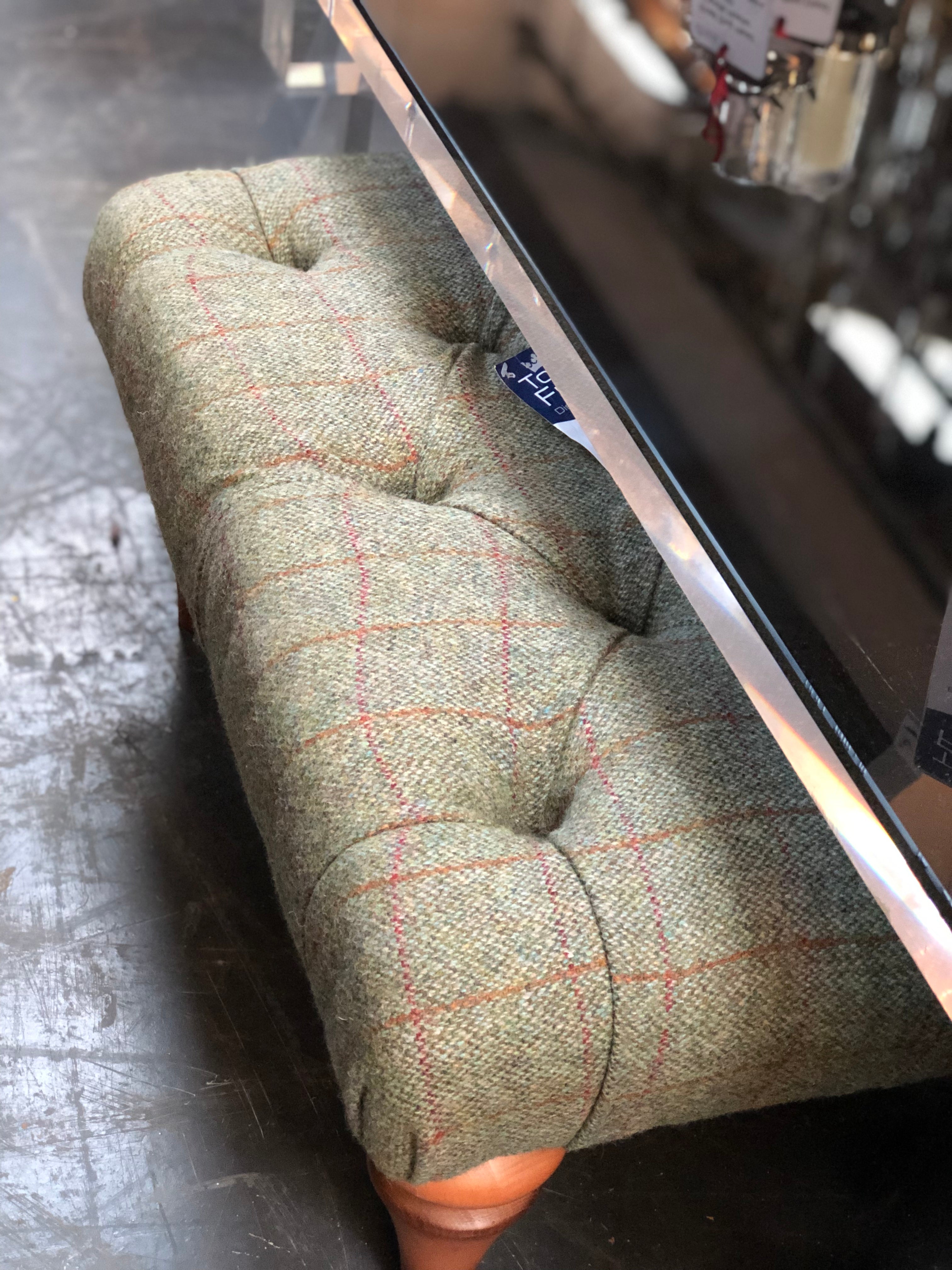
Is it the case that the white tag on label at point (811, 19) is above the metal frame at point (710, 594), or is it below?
above

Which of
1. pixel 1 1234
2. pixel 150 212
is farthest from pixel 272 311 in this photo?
pixel 1 1234

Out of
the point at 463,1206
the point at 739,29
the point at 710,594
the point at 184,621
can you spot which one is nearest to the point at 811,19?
the point at 739,29

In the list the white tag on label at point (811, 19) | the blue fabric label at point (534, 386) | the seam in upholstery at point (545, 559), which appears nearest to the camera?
the white tag on label at point (811, 19)

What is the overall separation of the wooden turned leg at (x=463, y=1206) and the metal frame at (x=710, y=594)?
0.26 meters

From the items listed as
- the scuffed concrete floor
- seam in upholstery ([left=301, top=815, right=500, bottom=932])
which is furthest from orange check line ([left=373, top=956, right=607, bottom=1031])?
the scuffed concrete floor

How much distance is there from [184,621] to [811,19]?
39.7 inches

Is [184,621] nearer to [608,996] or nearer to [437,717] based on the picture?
[437,717]

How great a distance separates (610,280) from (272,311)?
343 mm

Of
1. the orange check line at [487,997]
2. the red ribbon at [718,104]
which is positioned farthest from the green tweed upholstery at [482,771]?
the red ribbon at [718,104]

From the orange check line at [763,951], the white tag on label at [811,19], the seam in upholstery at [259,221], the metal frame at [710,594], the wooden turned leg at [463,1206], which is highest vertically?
the white tag on label at [811,19]

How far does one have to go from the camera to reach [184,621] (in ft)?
4.86

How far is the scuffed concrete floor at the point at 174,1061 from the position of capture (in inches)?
39.5

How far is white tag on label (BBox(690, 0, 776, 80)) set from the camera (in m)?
0.68

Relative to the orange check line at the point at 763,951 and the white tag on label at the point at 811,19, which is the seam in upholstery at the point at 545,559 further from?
the white tag on label at the point at 811,19
